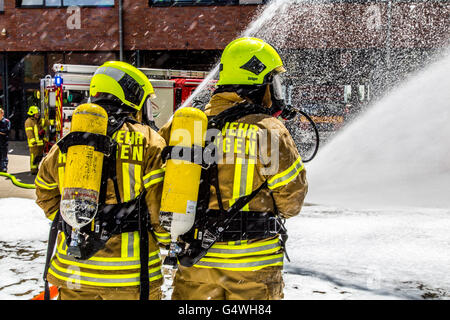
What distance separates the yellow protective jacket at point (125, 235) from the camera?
2.21m

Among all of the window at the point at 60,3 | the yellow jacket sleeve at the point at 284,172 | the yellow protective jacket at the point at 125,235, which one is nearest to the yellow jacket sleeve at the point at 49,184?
the yellow protective jacket at the point at 125,235

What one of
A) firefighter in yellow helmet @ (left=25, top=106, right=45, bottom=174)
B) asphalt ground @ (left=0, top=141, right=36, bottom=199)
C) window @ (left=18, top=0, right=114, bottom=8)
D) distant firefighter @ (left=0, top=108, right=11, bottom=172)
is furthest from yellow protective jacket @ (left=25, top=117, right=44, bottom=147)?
window @ (left=18, top=0, right=114, bottom=8)

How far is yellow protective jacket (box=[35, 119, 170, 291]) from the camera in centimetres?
221

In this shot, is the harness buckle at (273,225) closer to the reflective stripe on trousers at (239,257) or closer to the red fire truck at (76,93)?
the reflective stripe on trousers at (239,257)

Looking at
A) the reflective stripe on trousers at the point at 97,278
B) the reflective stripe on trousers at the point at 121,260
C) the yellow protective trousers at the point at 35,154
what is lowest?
the reflective stripe on trousers at the point at 97,278

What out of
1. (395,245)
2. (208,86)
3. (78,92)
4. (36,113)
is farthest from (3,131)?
(395,245)

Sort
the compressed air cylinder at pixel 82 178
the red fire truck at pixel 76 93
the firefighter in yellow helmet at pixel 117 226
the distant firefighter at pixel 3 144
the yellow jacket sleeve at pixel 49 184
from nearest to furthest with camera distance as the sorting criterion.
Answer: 1. the compressed air cylinder at pixel 82 178
2. the firefighter in yellow helmet at pixel 117 226
3. the yellow jacket sleeve at pixel 49 184
4. the distant firefighter at pixel 3 144
5. the red fire truck at pixel 76 93

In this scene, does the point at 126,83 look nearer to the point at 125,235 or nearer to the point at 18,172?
the point at 125,235

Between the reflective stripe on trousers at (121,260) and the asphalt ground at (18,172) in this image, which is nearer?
the reflective stripe on trousers at (121,260)

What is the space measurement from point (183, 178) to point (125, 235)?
403 millimetres

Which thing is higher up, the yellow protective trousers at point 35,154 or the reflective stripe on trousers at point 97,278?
the yellow protective trousers at point 35,154

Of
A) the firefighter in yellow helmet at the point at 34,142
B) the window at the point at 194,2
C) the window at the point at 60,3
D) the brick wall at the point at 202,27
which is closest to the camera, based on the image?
the firefighter in yellow helmet at the point at 34,142

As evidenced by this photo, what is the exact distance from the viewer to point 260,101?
2414 millimetres
